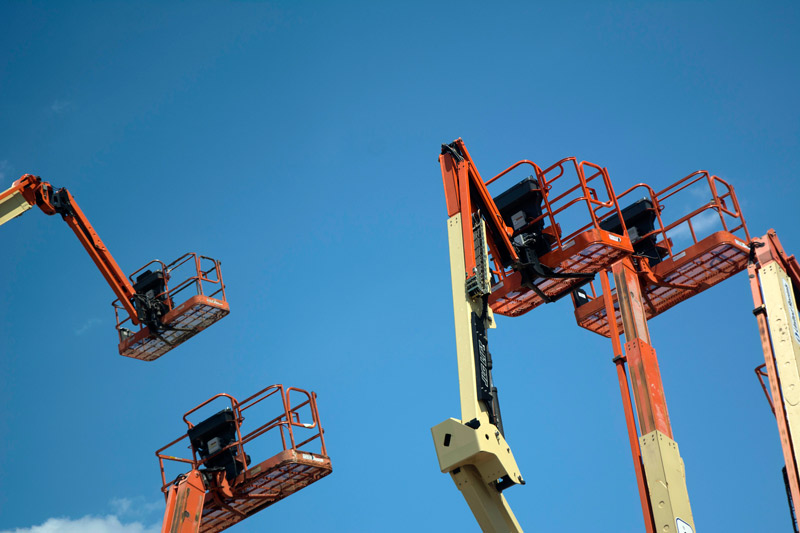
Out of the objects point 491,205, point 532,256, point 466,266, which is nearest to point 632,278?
point 532,256

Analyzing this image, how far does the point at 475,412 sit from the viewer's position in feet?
42.4

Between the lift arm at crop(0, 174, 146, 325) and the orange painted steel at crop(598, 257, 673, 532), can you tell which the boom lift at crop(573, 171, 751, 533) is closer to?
the orange painted steel at crop(598, 257, 673, 532)

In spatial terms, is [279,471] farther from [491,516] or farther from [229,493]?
[491,516]

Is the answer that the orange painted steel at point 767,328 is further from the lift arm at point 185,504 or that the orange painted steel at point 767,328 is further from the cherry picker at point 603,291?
the lift arm at point 185,504

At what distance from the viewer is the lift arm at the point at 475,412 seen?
12.6 meters

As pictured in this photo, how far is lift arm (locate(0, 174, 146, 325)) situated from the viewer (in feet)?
83.6

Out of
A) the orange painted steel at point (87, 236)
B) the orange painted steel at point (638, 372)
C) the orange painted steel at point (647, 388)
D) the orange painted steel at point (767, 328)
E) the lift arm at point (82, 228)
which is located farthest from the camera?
the orange painted steel at point (87, 236)

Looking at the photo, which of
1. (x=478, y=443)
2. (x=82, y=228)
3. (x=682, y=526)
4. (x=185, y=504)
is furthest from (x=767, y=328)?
(x=82, y=228)

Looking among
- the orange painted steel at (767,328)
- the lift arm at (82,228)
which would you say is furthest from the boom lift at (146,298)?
the orange painted steel at (767,328)

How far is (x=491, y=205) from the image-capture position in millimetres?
16891

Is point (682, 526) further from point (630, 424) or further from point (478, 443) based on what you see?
point (478, 443)

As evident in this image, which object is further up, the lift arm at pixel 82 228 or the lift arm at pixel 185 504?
A: the lift arm at pixel 82 228

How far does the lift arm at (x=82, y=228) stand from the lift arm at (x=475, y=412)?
1314 cm

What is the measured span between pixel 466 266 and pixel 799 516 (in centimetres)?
525
